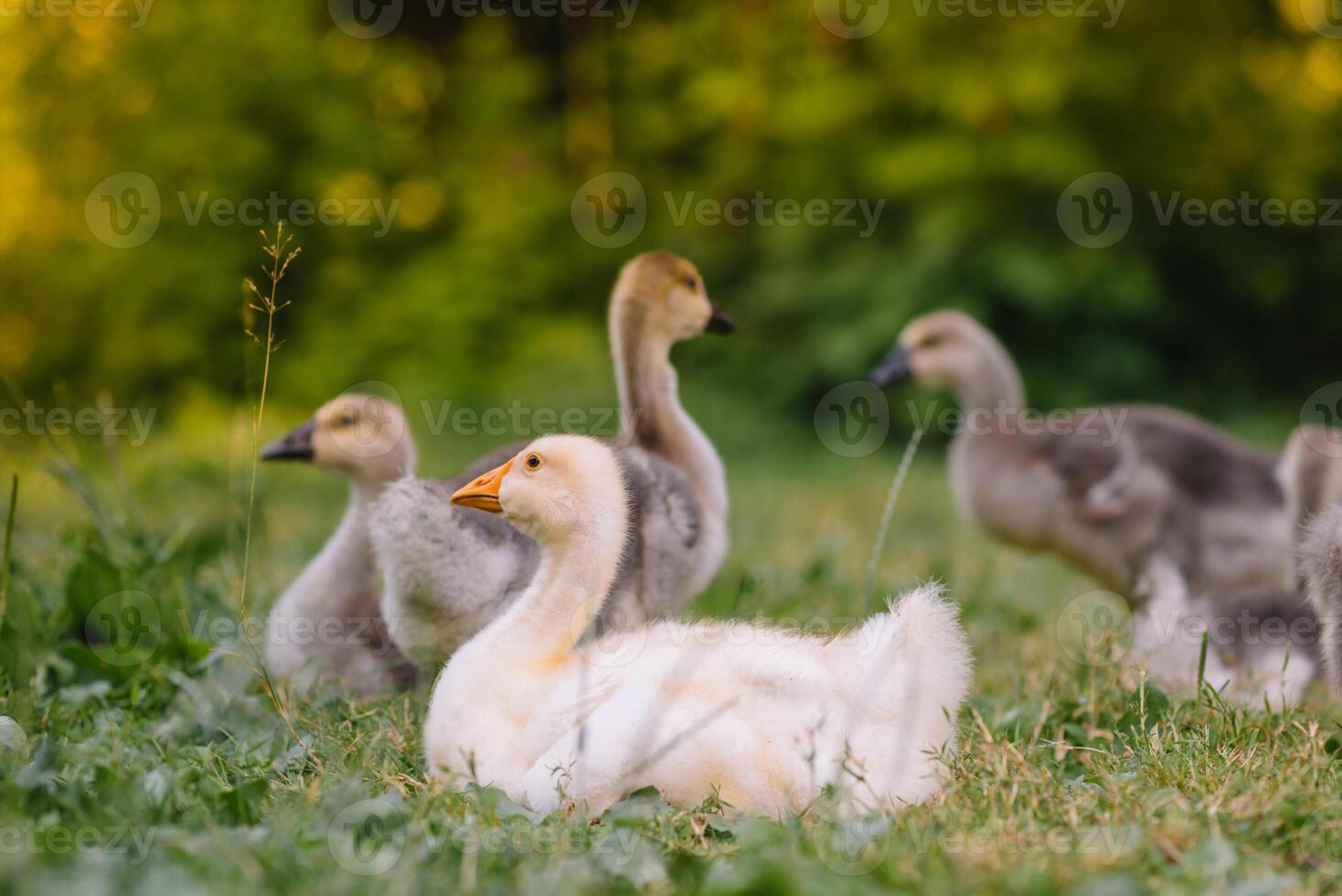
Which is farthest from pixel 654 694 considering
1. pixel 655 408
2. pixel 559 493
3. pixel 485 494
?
pixel 655 408

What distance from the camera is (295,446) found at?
12.3 feet

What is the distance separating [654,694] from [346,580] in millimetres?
1472

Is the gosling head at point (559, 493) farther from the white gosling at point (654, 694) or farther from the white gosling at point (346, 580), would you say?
the white gosling at point (346, 580)

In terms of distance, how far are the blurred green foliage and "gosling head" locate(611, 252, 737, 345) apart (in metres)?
5.78

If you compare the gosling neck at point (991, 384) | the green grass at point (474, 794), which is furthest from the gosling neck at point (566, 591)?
the gosling neck at point (991, 384)

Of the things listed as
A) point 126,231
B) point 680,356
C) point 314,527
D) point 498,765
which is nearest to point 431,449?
point 314,527

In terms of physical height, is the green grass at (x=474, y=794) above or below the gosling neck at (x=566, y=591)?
below

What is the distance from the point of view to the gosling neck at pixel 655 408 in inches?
150

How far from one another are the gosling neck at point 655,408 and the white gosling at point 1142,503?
5.36 ft

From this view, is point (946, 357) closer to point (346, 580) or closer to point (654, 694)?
point (346, 580)

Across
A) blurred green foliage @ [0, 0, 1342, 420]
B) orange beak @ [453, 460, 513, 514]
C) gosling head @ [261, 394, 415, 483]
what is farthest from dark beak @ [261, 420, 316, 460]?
blurred green foliage @ [0, 0, 1342, 420]

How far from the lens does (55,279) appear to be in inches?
457

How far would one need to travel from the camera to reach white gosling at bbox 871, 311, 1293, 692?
474 cm

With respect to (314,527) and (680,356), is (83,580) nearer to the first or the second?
(314,527)
